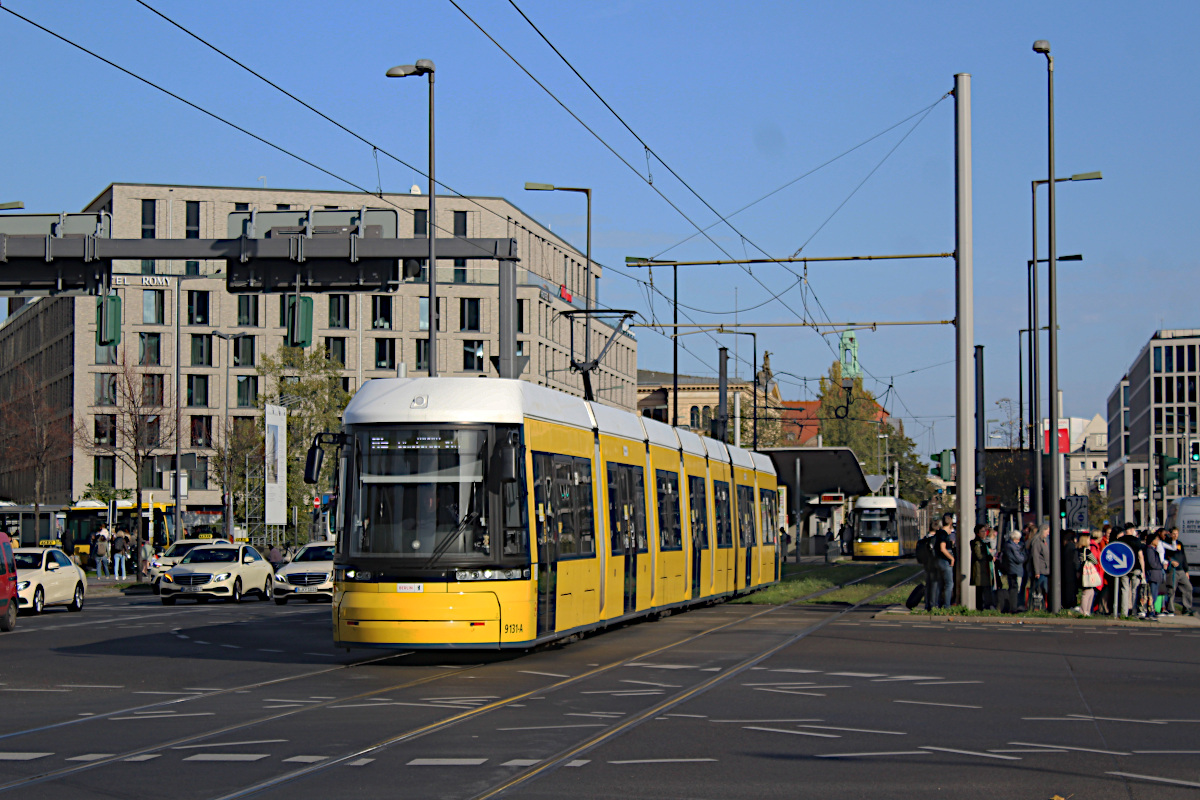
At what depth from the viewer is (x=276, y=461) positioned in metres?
42.7

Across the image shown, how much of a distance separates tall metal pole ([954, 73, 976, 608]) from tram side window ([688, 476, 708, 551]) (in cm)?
451

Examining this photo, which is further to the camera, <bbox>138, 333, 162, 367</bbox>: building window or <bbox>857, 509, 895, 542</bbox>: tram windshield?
<bbox>138, 333, 162, 367</bbox>: building window

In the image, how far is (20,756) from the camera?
10.4 metres

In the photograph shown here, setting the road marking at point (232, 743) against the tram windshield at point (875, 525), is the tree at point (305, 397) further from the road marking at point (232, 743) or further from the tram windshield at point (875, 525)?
the road marking at point (232, 743)

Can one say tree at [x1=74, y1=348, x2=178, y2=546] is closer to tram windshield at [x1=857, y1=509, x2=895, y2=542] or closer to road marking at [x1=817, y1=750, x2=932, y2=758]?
tram windshield at [x1=857, y1=509, x2=895, y2=542]

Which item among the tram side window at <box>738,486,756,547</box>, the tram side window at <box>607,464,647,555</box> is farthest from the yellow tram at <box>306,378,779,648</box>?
the tram side window at <box>738,486,756,547</box>

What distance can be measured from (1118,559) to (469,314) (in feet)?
225

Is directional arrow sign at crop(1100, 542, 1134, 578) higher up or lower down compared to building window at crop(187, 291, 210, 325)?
lower down

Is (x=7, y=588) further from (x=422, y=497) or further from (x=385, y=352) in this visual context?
(x=385, y=352)

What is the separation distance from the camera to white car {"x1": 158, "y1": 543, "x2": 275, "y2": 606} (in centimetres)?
3503

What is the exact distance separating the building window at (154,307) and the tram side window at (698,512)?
6584 cm

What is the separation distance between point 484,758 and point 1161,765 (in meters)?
4.45

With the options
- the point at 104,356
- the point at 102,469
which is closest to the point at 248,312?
the point at 104,356

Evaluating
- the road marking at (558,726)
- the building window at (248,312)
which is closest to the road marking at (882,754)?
the road marking at (558,726)
